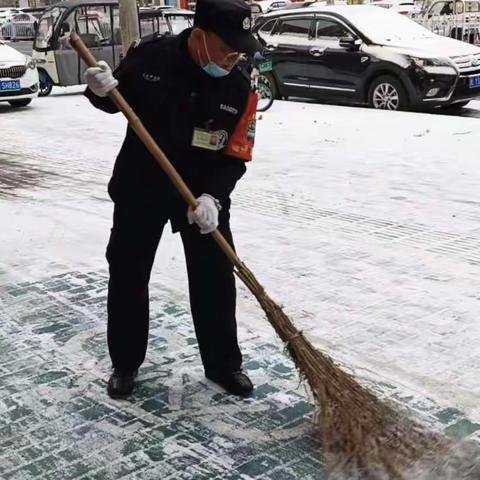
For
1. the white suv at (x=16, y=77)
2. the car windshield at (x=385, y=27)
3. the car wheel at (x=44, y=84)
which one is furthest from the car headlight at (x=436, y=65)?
the car wheel at (x=44, y=84)

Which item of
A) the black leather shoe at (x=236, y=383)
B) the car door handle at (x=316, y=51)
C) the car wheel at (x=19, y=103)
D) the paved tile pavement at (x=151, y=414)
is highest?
the car door handle at (x=316, y=51)

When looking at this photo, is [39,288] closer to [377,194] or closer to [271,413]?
[271,413]

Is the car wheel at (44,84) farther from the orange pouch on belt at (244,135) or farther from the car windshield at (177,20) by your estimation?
the orange pouch on belt at (244,135)

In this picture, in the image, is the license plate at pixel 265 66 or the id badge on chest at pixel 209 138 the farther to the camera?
the license plate at pixel 265 66

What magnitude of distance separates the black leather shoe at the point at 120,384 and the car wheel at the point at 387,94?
875 cm

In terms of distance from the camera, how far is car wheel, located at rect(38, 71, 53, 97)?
14.8m

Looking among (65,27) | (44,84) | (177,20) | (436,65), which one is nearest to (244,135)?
(436,65)

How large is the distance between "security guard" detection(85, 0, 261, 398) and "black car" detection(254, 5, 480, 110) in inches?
335

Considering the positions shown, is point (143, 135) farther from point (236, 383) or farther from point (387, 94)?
point (387, 94)

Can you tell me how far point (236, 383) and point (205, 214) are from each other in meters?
0.81

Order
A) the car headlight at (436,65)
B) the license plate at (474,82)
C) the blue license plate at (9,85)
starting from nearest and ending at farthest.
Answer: the car headlight at (436,65)
the license plate at (474,82)
the blue license plate at (9,85)

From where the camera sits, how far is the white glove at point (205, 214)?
2748mm

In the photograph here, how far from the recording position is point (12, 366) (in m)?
3.48

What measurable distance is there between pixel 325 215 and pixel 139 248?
300cm
